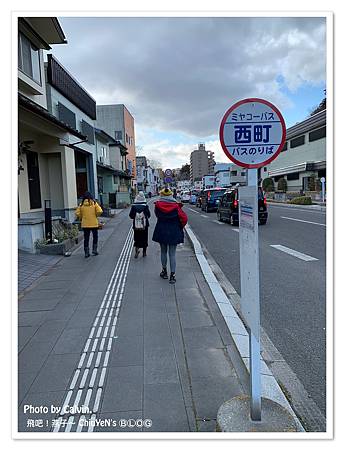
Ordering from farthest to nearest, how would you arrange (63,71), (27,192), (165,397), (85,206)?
(63,71) < (27,192) < (85,206) < (165,397)


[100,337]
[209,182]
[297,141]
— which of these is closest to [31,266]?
[100,337]

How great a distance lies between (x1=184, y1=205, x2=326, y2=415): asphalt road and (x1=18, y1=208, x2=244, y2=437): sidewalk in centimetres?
72

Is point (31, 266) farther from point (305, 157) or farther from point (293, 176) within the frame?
point (293, 176)

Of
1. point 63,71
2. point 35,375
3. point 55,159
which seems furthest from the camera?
point 63,71

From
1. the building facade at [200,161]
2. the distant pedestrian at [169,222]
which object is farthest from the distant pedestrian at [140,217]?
the building facade at [200,161]

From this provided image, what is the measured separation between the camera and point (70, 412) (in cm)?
290

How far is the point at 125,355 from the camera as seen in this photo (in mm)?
3775

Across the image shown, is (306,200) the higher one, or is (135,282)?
(306,200)

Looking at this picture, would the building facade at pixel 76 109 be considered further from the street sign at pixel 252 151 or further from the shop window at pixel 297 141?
the shop window at pixel 297 141

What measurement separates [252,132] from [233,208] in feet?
45.5
